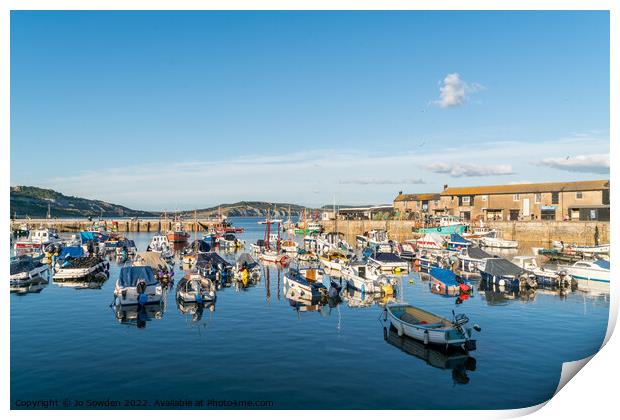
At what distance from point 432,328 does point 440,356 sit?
6.46 ft

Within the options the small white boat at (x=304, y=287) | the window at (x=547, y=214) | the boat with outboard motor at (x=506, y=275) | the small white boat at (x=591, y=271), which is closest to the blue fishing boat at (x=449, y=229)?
the window at (x=547, y=214)

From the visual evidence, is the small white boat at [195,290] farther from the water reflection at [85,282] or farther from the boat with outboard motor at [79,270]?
the boat with outboard motor at [79,270]

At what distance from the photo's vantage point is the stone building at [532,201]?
342 feet

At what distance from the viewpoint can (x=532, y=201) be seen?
11406cm

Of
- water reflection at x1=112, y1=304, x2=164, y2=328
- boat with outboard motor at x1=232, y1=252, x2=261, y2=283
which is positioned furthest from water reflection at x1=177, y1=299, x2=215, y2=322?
boat with outboard motor at x1=232, y1=252, x2=261, y2=283

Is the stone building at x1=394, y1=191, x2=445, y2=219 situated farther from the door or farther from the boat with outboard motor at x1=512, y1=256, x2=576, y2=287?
the boat with outboard motor at x1=512, y1=256, x2=576, y2=287

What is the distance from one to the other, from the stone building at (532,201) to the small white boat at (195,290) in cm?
8637

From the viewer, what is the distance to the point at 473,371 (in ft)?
87.0

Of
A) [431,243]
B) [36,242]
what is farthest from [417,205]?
[36,242]

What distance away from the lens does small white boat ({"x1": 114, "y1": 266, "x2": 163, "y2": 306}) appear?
42062mm
